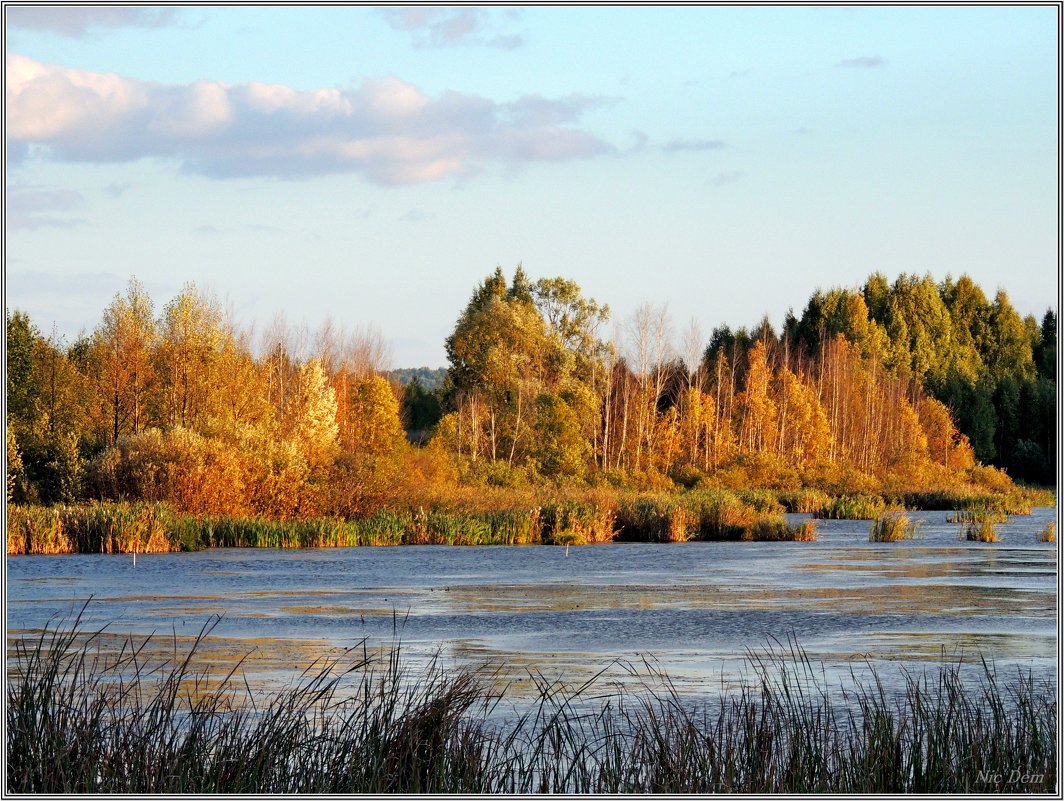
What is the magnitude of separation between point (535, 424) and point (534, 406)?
99 centimetres

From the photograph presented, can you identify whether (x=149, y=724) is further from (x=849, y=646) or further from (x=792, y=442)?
(x=792, y=442)

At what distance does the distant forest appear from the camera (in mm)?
34188

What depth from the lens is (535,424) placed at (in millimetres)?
51062

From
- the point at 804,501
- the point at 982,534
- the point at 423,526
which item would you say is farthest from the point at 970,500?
the point at 423,526

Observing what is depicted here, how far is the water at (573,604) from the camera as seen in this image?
48.8 ft

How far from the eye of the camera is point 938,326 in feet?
234

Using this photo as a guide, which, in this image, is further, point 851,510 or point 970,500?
point 970,500

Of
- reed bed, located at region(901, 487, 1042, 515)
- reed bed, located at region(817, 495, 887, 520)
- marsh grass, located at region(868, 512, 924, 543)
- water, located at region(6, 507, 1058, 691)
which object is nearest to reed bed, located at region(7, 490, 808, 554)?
water, located at region(6, 507, 1058, 691)

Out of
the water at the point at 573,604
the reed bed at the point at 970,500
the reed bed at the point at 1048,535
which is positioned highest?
the reed bed at the point at 970,500

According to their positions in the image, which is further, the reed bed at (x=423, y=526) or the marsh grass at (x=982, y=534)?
the marsh grass at (x=982, y=534)

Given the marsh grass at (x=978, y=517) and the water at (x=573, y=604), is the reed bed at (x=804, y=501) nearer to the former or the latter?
the marsh grass at (x=978, y=517)

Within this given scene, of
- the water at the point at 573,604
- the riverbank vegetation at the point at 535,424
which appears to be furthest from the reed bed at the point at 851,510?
the water at the point at 573,604

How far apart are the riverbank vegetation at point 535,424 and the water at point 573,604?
3.88 metres

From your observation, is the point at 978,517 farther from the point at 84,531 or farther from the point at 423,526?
the point at 84,531
